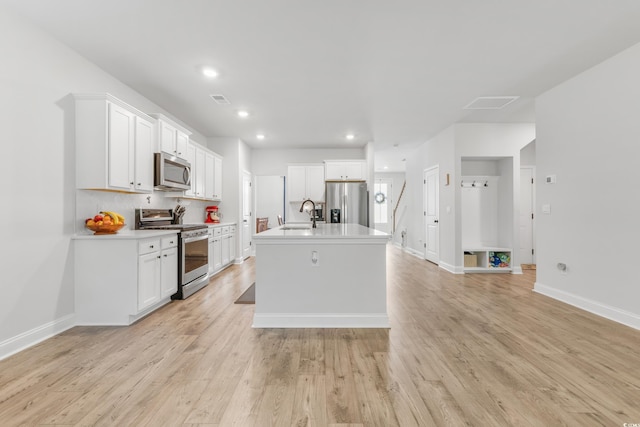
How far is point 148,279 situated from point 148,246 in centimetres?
36

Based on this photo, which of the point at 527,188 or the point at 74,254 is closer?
the point at 74,254

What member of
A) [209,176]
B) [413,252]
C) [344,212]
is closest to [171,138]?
[209,176]

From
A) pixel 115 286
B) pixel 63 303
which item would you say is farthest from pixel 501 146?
pixel 63 303

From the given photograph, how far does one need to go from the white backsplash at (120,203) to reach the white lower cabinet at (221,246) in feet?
2.05

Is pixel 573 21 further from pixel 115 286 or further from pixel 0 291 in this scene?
pixel 0 291

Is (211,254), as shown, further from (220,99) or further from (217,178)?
(220,99)

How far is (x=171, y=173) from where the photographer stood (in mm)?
4113

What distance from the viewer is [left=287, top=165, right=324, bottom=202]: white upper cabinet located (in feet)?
22.9

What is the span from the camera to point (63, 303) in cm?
282

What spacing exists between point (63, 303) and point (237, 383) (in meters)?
2.16

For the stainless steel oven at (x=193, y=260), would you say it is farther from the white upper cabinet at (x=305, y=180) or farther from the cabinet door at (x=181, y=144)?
the white upper cabinet at (x=305, y=180)

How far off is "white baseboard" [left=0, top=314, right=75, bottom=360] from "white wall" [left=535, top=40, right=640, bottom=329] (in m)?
5.56

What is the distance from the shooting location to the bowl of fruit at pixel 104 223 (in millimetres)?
3016

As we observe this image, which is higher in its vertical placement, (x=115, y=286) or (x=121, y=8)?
(x=121, y=8)
